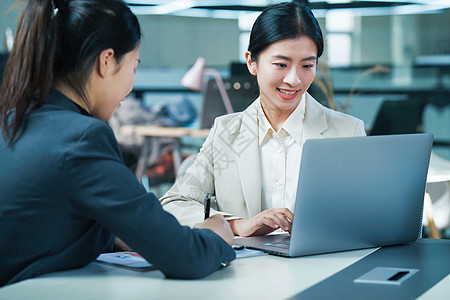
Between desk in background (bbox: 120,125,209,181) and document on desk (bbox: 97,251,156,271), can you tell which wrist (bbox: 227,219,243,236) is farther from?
desk in background (bbox: 120,125,209,181)

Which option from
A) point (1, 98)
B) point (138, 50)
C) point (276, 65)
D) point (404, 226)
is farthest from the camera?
point (276, 65)

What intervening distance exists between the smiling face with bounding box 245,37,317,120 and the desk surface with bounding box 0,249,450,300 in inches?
30.1

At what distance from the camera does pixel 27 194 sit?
3.76ft

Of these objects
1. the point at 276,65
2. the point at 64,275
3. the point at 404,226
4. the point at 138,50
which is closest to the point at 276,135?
the point at 276,65

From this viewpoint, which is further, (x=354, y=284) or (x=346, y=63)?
(x=346, y=63)

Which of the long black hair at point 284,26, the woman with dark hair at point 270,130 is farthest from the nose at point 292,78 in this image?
the long black hair at point 284,26

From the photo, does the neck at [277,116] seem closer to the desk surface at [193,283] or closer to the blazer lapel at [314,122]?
the blazer lapel at [314,122]

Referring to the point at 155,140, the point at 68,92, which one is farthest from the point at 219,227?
the point at 155,140

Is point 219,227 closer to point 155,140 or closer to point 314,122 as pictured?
point 314,122

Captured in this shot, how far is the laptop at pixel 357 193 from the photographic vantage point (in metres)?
1.32

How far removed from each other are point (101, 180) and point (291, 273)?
1.48 feet

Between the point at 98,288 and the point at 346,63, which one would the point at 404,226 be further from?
the point at 346,63

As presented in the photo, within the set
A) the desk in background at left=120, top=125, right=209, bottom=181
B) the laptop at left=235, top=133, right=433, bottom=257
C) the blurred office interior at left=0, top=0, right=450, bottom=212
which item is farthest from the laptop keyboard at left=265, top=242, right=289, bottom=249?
the desk in background at left=120, top=125, right=209, bottom=181

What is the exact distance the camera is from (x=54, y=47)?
1191mm
